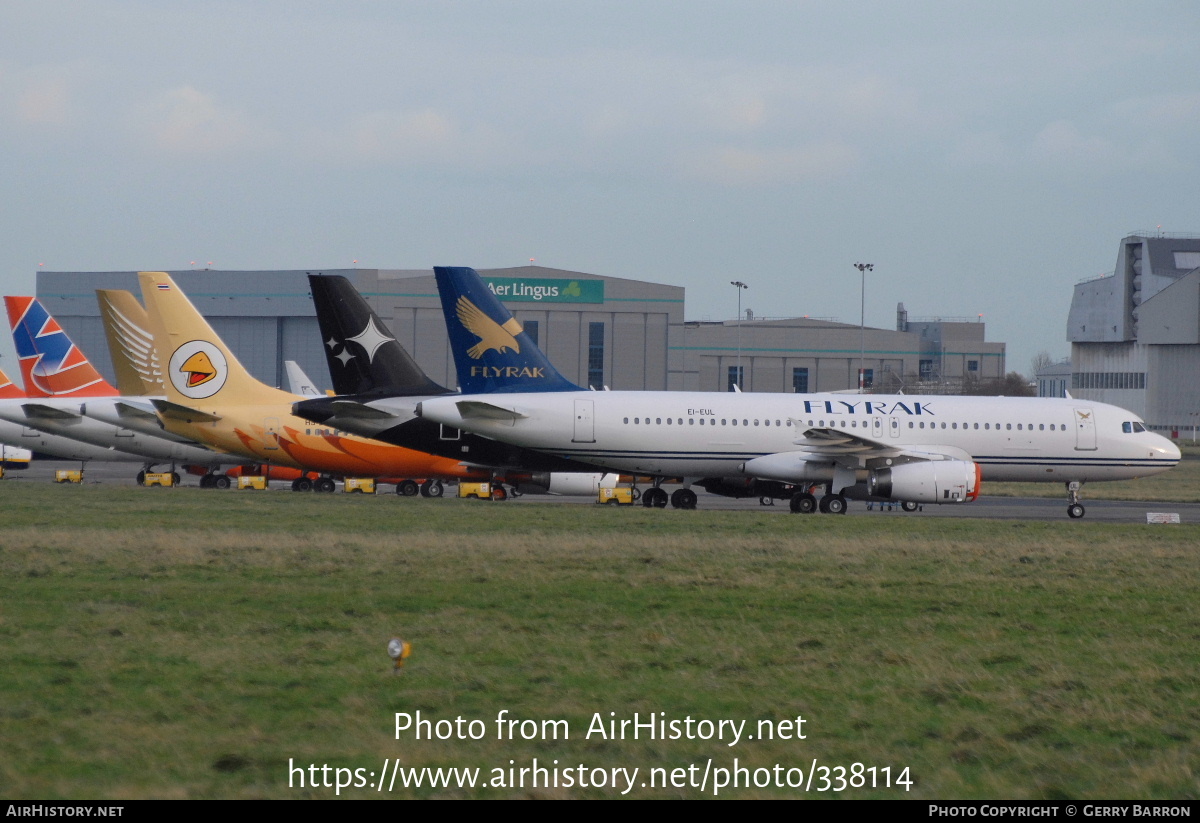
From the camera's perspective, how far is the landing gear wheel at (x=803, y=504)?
39.0 meters

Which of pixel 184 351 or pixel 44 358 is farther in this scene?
pixel 44 358

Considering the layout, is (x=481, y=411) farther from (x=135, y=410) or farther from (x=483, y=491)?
(x=135, y=410)

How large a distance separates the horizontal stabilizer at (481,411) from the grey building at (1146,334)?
9055 centimetres

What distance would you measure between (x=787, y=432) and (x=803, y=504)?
223 cm

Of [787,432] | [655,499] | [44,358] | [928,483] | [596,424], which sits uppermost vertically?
[44,358]

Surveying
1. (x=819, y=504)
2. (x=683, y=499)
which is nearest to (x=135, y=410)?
(x=683, y=499)

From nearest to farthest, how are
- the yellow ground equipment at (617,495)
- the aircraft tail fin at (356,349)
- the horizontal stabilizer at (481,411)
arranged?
1. the horizontal stabilizer at (481,411)
2. the aircraft tail fin at (356,349)
3. the yellow ground equipment at (617,495)

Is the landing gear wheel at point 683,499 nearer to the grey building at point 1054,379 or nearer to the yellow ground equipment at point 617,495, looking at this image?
the yellow ground equipment at point 617,495

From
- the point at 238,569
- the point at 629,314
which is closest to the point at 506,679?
the point at 238,569

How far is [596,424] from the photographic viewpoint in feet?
125

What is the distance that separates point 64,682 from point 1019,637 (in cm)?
1027

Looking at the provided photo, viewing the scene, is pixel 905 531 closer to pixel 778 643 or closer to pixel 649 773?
pixel 778 643

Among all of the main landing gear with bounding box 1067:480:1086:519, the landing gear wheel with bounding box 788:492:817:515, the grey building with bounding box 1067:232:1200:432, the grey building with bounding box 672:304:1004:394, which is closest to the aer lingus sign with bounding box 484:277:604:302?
the grey building with bounding box 672:304:1004:394

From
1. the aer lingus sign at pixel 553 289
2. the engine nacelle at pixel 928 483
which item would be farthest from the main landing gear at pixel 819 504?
the aer lingus sign at pixel 553 289
